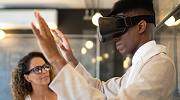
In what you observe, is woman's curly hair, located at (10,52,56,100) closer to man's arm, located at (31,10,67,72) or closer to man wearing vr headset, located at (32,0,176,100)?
man wearing vr headset, located at (32,0,176,100)

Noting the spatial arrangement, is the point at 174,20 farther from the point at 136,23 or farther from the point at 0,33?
the point at 0,33

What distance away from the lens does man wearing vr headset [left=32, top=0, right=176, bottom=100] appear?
2.20 feet

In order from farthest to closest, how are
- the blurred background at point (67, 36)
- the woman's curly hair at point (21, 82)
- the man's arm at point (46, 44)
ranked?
1. the blurred background at point (67, 36)
2. the woman's curly hair at point (21, 82)
3. the man's arm at point (46, 44)

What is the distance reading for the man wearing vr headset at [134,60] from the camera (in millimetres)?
671

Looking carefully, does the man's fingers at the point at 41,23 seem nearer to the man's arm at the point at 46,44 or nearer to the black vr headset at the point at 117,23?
the man's arm at the point at 46,44

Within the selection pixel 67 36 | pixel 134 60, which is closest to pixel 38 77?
pixel 134 60

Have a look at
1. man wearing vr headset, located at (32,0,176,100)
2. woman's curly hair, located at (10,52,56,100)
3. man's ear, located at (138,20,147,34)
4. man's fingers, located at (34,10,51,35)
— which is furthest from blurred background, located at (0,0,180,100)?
man's fingers, located at (34,10,51,35)

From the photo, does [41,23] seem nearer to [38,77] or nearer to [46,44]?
[46,44]

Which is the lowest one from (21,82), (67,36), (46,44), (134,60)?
(21,82)

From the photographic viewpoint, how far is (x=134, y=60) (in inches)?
38.4

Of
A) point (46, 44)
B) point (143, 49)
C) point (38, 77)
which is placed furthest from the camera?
point (38, 77)

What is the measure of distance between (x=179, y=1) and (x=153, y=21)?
7.5 inches

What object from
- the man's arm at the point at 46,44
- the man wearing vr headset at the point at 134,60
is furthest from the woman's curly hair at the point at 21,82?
the man's arm at the point at 46,44

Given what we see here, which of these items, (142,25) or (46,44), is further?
(142,25)
